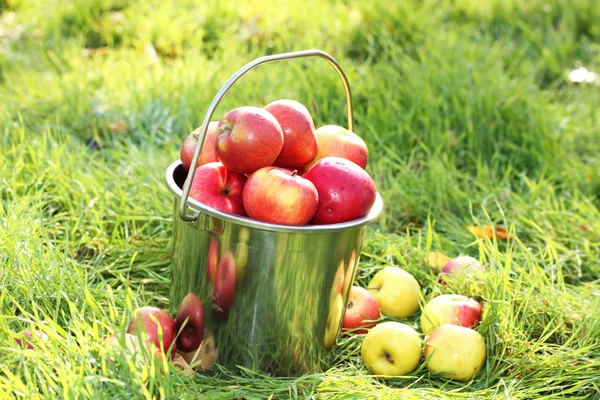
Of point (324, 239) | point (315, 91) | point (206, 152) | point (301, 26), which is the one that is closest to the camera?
point (324, 239)

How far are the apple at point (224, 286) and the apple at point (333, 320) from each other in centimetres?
29

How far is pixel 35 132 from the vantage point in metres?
3.42

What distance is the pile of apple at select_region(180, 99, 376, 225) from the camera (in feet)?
6.26

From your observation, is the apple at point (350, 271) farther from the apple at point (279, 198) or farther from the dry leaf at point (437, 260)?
the dry leaf at point (437, 260)

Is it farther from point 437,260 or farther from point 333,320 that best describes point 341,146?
point 437,260

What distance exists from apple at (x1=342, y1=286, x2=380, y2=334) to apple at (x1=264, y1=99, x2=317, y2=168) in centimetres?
48

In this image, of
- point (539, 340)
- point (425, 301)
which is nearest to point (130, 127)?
point (425, 301)

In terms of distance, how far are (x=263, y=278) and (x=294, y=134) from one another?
16.4 inches

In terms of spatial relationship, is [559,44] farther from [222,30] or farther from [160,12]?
[160,12]

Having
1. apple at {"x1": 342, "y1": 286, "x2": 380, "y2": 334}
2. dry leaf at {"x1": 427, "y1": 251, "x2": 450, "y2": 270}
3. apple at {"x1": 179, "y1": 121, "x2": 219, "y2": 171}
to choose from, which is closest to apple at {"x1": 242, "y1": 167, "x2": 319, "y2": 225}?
apple at {"x1": 179, "y1": 121, "x2": 219, "y2": 171}

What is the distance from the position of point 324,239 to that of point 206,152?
0.48 m

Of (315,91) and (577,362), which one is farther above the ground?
(315,91)

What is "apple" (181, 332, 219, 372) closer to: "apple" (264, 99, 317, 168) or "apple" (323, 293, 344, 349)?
"apple" (323, 293, 344, 349)

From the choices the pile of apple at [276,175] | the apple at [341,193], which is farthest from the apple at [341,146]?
the apple at [341,193]
